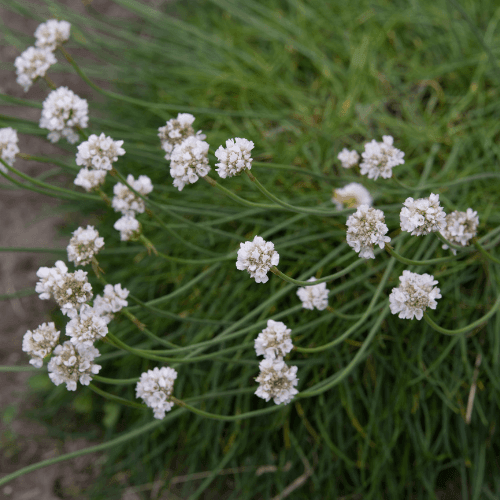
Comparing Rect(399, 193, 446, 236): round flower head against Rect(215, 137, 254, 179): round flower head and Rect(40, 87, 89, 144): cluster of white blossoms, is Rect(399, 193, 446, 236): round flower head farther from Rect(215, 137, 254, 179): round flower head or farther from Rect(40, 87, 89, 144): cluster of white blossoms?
Rect(40, 87, 89, 144): cluster of white blossoms

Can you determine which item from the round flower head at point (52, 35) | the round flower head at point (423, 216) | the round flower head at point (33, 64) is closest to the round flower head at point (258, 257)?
the round flower head at point (423, 216)

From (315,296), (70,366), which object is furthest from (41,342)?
(315,296)

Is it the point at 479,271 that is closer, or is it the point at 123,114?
the point at 479,271

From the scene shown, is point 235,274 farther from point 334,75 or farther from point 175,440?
point 334,75

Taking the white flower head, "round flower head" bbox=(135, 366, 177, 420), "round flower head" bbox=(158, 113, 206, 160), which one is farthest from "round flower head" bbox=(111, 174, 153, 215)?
"round flower head" bbox=(135, 366, 177, 420)

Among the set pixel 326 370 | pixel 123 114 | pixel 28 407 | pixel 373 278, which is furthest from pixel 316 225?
pixel 28 407

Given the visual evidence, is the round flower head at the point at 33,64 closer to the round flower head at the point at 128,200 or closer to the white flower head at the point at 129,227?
the round flower head at the point at 128,200
